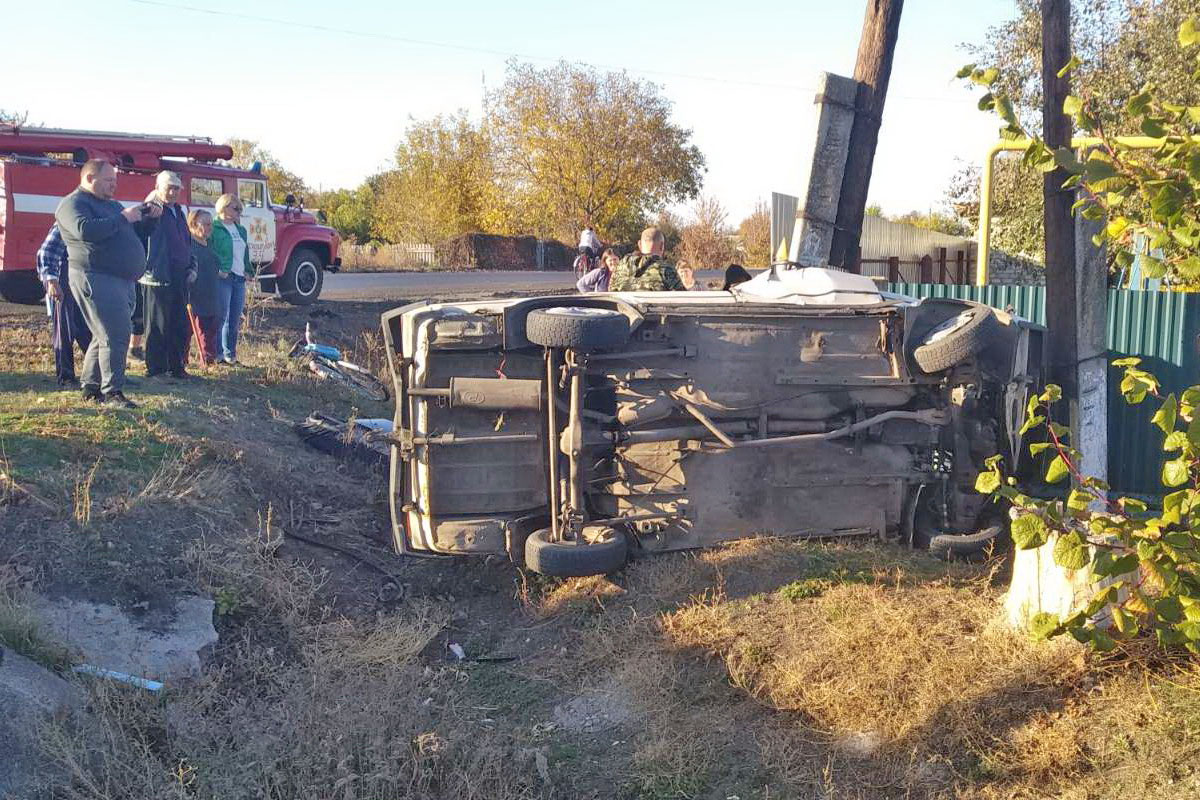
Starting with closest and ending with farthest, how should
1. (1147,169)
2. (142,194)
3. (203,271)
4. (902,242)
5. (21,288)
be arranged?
(1147,169) → (203,271) → (21,288) → (142,194) → (902,242)

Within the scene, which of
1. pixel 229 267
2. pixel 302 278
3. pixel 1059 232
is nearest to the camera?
pixel 1059 232

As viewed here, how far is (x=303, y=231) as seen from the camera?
15719 mm

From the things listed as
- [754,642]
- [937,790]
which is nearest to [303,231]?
[754,642]

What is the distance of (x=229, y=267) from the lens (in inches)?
365

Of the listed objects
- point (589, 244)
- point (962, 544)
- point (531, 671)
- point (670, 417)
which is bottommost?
point (531, 671)

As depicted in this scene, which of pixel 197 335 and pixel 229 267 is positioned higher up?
pixel 229 267

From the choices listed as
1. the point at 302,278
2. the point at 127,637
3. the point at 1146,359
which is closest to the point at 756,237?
the point at 302,278

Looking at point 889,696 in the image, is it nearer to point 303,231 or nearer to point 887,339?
point 887,339

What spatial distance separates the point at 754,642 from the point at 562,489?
1.24 m

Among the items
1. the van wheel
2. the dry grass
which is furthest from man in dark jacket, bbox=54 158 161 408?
the van wheel

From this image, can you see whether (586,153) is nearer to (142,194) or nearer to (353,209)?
(353,209)

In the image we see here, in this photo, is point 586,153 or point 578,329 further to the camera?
point 586,153

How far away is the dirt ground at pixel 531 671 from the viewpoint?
3.79 m

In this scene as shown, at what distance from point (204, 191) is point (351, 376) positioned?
600 cm
